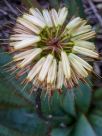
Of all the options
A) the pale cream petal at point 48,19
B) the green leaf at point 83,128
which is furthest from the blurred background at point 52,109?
the pale cream petal at point 48,19

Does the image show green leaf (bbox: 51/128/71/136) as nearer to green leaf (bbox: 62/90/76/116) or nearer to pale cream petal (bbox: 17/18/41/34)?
green leaf (bbox: 62/90/76/116)

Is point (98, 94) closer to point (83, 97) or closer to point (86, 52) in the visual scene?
point (83, 97)

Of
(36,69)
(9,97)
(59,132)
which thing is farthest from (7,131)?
(36,69)

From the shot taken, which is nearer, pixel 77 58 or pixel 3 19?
pixel 77 58

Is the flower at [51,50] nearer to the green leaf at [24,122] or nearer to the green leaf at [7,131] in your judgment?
the green leaf at [7,131]

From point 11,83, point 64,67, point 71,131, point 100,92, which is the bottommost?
point 71,131

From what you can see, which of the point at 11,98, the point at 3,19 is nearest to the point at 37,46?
the point at 11,98

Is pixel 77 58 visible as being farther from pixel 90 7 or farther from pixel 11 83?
pixel 90 7

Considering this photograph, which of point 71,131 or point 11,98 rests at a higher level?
point 11,98
